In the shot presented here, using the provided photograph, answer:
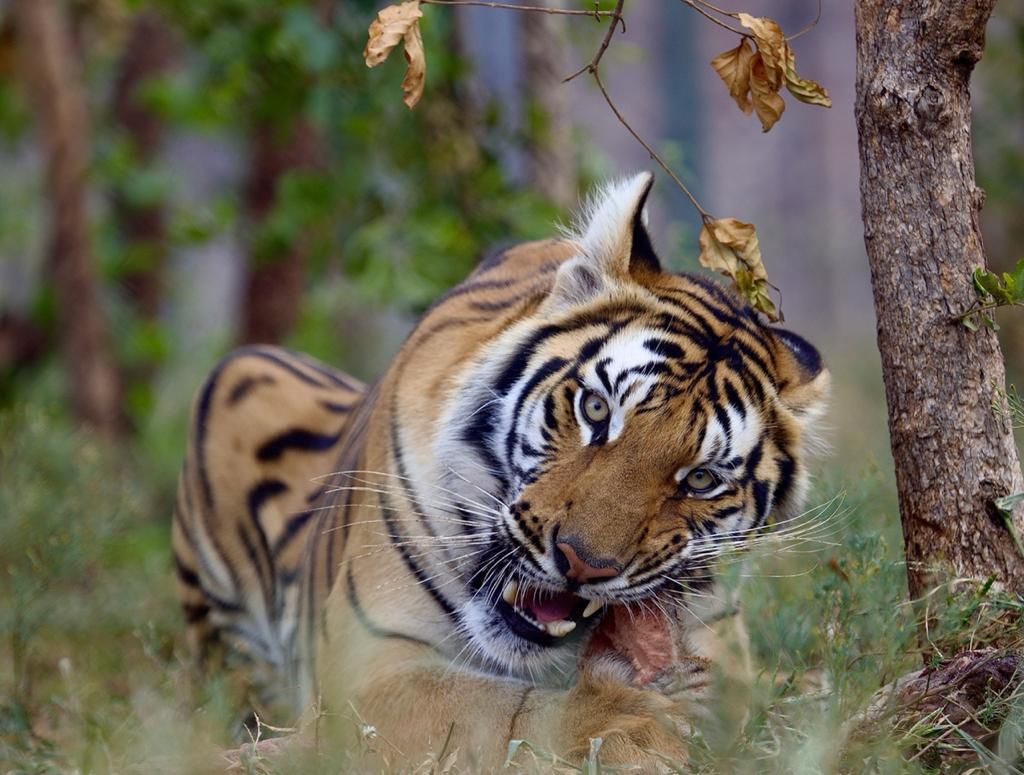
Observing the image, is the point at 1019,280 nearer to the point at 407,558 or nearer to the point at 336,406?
the point at 407,558

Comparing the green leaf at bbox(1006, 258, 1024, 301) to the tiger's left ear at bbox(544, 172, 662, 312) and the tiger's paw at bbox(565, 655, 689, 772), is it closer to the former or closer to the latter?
the tiger's left ear at bbox(544, 172, 662, 312)

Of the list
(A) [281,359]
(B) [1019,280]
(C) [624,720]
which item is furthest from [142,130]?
(B) [1019,280]

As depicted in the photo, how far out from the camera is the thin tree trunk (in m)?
8.02

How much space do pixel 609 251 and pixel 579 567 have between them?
80 centimetres

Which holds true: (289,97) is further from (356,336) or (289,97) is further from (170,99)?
(356,336)

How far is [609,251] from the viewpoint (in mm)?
2814

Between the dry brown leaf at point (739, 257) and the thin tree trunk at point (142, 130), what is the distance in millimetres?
5704

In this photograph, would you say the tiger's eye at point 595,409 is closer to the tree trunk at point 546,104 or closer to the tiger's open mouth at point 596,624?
the tiger's open mouth at point 596,624

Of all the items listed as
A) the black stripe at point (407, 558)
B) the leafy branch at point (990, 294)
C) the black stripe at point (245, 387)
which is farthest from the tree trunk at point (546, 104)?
the leafy branch at point (990, 294)

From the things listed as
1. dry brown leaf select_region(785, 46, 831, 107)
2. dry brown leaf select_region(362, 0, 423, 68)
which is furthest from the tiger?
dry brown leaf select_region(362, 0, 423, 68)

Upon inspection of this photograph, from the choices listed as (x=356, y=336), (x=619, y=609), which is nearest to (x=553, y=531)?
(x=619, y=609)

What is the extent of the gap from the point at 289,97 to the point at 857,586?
4.30 meters

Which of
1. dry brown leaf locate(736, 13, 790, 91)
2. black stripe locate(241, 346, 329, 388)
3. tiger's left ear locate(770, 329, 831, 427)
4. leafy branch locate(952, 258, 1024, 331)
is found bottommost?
black stripe locate(241, 346, 329, 388)

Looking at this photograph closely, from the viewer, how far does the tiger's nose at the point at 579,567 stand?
2.34 m
